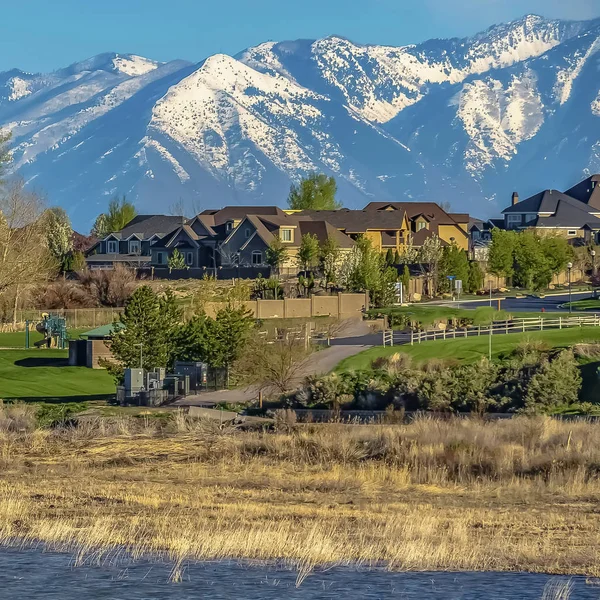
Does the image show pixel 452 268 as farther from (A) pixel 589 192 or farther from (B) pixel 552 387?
(A) pixel 589 192

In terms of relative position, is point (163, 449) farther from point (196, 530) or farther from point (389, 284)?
point (389, 284)

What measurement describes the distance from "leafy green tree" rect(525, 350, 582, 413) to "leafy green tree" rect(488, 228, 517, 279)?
229 ft

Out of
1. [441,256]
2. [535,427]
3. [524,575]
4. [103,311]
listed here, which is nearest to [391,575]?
[524,575]

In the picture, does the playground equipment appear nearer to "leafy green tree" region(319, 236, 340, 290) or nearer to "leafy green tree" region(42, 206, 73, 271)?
"leafy green tree" region(319, 236, 340, 290)

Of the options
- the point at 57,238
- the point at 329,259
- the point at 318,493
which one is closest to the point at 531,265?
the point at 329,259

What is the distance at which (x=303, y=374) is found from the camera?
56.2 metres

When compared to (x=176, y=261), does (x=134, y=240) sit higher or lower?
higher

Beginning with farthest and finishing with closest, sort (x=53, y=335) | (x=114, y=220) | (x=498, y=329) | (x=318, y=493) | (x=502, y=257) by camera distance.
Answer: (x=114, y=220), (x=502, y=257), (x=53, y=335), (x=498, y=329), (x=318, y=493)

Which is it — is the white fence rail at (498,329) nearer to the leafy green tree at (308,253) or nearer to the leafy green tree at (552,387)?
the leafy green tree at (552,387)

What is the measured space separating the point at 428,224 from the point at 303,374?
99.0 meters

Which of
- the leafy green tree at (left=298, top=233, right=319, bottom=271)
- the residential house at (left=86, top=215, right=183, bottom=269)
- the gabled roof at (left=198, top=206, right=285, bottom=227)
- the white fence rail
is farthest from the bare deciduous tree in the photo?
the residential house at (left=86, top=215, right=183, bottom=269)

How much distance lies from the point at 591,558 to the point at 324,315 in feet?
213

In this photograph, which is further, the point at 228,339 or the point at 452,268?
the point at 452,268

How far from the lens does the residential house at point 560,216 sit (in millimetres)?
162875
